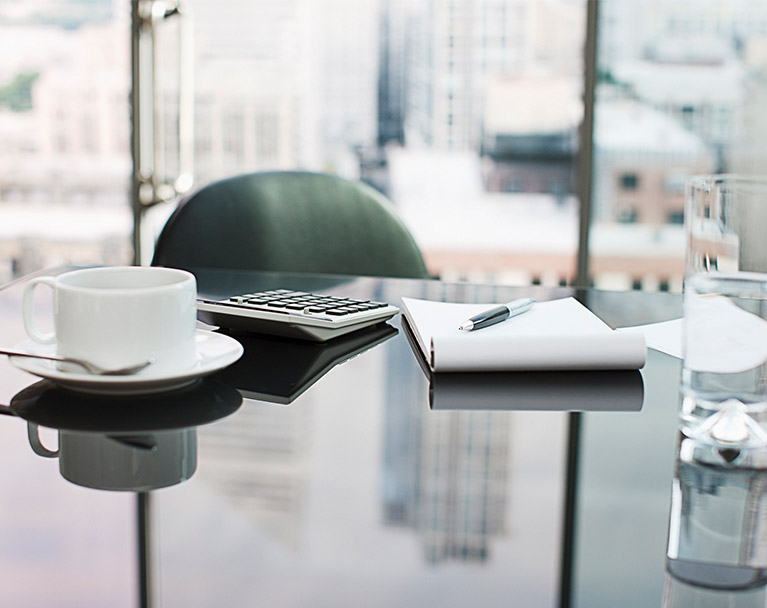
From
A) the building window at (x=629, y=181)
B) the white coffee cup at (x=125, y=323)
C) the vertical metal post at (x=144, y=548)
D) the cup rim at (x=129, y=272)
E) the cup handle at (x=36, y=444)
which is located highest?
the building window at (x=629, y=181)

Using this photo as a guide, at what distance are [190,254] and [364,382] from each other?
0.66 meters

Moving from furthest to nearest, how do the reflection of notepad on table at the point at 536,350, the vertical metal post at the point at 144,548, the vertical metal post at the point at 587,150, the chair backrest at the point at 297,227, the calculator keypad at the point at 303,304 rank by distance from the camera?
the vertical metal post at the point at 587,150
the chair backrest at the point at 297,227
the calculator keypad at the point at 303,304
the reflection of notepad on table at the point at 536,350
the vertical metal post at the point at 144,548

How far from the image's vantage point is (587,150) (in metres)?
2.43

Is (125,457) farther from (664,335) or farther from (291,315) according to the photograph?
(664,335)

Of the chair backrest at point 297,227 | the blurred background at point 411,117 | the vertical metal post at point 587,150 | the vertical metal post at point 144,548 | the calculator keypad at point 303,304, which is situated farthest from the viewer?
the blurred background at point 411,117

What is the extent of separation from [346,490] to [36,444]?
0.20 metres

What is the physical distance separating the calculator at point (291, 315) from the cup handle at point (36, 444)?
25 centimetres

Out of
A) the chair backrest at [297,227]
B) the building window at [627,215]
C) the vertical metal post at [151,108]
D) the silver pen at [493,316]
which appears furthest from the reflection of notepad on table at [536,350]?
the vertical metal post at [151,108]

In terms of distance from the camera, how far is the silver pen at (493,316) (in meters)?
0.75

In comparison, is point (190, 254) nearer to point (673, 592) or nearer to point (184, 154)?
point (673, 592)

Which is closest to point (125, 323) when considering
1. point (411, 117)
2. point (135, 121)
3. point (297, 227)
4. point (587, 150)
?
point (297, 227)

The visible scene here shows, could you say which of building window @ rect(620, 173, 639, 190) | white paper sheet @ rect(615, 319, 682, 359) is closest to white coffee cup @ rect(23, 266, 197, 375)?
white paper sheet @ rect(615, 319, 682, 359)

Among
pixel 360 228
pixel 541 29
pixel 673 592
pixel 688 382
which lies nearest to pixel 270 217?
pixel 360 228

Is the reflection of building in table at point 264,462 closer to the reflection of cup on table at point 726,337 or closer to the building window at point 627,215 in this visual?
the reflection of cup on table at point 726,337
